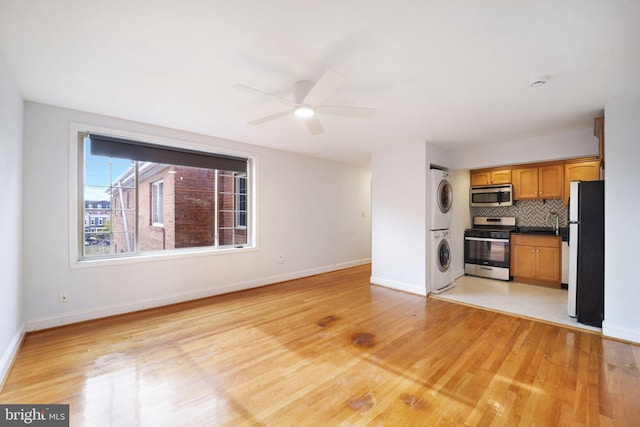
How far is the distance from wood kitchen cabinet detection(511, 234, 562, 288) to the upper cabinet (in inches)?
42.5

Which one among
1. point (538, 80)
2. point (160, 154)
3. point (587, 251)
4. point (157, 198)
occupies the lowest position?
point (587, 251)

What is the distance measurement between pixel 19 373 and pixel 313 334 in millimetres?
2364

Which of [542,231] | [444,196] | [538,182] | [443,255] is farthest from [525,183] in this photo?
[443,255]

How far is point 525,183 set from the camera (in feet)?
16.2

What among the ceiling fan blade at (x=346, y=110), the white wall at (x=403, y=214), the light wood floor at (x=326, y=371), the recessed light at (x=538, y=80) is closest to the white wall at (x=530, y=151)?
the white wall at (x=403, y=214)

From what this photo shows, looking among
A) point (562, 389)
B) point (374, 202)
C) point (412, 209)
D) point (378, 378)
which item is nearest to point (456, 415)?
point (378, 378)

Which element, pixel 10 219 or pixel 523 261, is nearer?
pixel 10 219

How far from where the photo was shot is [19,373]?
6.87ft

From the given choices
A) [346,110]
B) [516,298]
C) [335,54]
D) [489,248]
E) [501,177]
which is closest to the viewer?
[335,54]

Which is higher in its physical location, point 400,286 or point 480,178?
point 480,178

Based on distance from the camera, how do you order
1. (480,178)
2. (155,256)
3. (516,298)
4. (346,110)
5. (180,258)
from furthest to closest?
1. (480,178)
2. (516,298)
3. (180,258)
4. (155,256)
5. (346,110)

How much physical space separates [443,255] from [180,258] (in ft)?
13.2

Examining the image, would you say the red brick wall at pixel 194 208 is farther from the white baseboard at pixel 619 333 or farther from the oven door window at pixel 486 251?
the white baseboard at pixel 619 333

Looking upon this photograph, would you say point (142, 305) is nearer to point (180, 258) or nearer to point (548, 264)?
point (180, 258)
